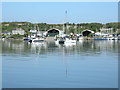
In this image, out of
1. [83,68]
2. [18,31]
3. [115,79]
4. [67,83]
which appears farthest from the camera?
[18,31]

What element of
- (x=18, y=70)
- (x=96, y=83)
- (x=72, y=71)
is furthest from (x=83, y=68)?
(x=96, y=83)

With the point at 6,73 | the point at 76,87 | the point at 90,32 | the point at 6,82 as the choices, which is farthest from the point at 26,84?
the point at 90,32

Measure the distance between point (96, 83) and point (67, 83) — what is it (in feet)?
3.10

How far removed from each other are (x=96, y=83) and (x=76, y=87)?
920 mm

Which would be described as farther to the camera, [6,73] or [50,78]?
[6,73]

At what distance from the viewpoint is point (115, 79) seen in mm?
12039

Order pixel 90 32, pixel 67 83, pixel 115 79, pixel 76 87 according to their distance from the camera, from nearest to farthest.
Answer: pixel 76 87, pixel 67 83, pixel 115 79, pixel 90 32

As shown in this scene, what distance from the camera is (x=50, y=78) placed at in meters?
12.1

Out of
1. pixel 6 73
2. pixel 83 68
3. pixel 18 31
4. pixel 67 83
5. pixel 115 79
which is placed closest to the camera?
pixel 67 83

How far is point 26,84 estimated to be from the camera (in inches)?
434

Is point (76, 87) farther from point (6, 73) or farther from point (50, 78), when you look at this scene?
point (6, 73)

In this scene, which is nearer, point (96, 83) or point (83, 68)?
point (96, 83)

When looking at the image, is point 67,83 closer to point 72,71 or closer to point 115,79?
point 115,79

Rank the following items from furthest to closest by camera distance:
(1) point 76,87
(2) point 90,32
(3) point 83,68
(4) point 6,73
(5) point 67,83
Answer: (2) point 90,32 < (3) point 83,68 < (4) point 6,73 < (5) point 67,83 < (1) point 76,87
